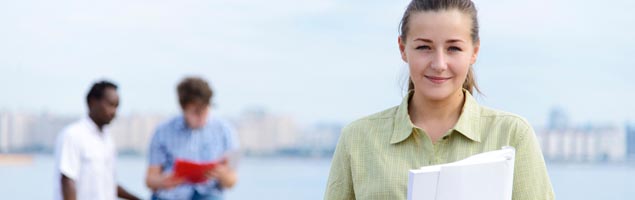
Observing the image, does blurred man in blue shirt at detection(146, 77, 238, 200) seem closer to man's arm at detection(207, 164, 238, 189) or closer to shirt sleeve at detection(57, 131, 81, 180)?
man's arm at detection(207, 164, 238, 189)

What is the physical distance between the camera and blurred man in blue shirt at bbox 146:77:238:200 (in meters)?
5.12

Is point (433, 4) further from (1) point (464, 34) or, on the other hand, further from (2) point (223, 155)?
(2) point (223, 155)

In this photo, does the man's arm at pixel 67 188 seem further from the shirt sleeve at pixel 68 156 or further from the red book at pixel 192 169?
the red book at pixel 192 169

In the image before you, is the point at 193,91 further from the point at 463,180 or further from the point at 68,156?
the point at 463,180

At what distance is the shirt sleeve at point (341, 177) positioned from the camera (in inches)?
76.9

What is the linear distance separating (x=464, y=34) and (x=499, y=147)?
0.22 meters

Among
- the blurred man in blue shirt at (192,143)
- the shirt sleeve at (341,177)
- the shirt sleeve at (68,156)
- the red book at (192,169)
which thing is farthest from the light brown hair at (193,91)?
the shirt sleeve at (341,177)

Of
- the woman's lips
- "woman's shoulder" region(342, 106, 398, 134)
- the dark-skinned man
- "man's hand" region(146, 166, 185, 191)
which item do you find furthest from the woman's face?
"man's hand" region(146, 166, 185, 191)

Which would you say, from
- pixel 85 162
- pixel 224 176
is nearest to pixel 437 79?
pixel 224 176

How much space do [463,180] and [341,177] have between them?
1.38 feet

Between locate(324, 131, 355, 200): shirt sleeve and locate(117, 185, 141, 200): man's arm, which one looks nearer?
locate(324, 131, 355, 200): shirt sleeve

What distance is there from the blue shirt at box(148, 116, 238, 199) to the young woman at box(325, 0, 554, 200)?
3.30 metres

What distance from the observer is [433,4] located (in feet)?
5.93

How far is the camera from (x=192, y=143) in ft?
17.2
